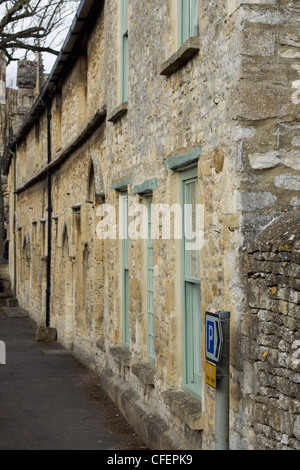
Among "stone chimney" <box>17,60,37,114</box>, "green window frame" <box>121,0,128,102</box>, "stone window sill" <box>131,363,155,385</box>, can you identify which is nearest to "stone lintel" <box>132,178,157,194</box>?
"green window frame" <box>121,0,128,102</box>

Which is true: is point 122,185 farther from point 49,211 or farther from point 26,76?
point 26,76

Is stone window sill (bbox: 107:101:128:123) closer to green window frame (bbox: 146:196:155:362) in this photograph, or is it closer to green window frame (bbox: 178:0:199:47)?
green window frame (bbox: 146:196:155:362)

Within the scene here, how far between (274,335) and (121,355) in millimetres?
4981

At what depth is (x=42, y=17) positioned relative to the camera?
19.0m

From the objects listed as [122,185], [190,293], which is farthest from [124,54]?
[190,293]

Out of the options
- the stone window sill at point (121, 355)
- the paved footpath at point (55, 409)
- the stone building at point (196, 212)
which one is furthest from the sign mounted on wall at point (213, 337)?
the stone window sill at point (121, 355)

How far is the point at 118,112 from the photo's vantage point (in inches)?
381

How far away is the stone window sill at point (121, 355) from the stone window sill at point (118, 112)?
3214mm

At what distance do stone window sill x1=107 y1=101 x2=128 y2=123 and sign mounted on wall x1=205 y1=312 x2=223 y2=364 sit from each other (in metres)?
4.81

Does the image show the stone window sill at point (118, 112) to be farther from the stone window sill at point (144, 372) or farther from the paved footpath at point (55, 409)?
the paved footpath at point (55, 409)

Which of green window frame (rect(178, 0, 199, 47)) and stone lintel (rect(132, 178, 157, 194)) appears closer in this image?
green window frame (rect(178, 0, 199, 47))

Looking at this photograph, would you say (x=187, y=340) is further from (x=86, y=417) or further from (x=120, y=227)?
(x=120, y=227)

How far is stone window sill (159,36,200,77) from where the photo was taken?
6262 mm
